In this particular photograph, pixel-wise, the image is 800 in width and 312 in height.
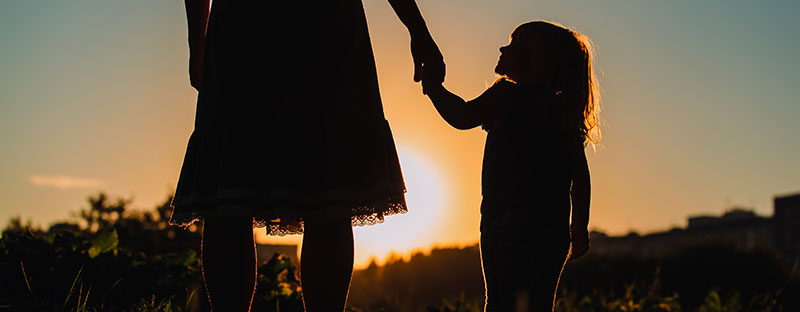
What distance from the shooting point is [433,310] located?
4.57m

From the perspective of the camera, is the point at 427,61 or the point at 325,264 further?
the point at 427,61

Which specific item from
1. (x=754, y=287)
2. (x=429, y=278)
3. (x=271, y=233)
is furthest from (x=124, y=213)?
(x=271, y=233)

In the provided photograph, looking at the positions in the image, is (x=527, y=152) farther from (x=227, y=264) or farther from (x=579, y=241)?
(x=227, y=264)

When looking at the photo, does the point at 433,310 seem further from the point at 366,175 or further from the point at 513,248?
the point at 366,175

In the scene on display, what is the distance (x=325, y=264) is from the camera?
2.00 metres

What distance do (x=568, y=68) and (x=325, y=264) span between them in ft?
4.41

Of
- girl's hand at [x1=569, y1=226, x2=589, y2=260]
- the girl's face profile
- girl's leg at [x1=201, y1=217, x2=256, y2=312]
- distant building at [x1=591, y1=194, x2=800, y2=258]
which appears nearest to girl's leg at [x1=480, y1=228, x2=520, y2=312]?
girl's hand at [x1=569, y1=226, x2=589, y2=260]

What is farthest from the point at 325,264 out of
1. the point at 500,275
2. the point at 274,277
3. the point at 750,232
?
the point at 750,232

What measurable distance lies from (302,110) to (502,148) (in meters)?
0.88

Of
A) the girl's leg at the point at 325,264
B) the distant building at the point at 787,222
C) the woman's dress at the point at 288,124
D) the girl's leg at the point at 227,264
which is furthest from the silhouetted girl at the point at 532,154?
the distant building at the point at 787,222

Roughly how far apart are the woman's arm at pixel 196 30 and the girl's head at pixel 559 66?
47.7 inches

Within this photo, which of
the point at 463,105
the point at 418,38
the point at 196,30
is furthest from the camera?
the point at 463,105

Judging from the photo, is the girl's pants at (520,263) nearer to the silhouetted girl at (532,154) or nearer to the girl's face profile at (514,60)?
the silhouetted girl at (532,154)

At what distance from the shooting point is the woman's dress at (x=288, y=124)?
1.97 m
